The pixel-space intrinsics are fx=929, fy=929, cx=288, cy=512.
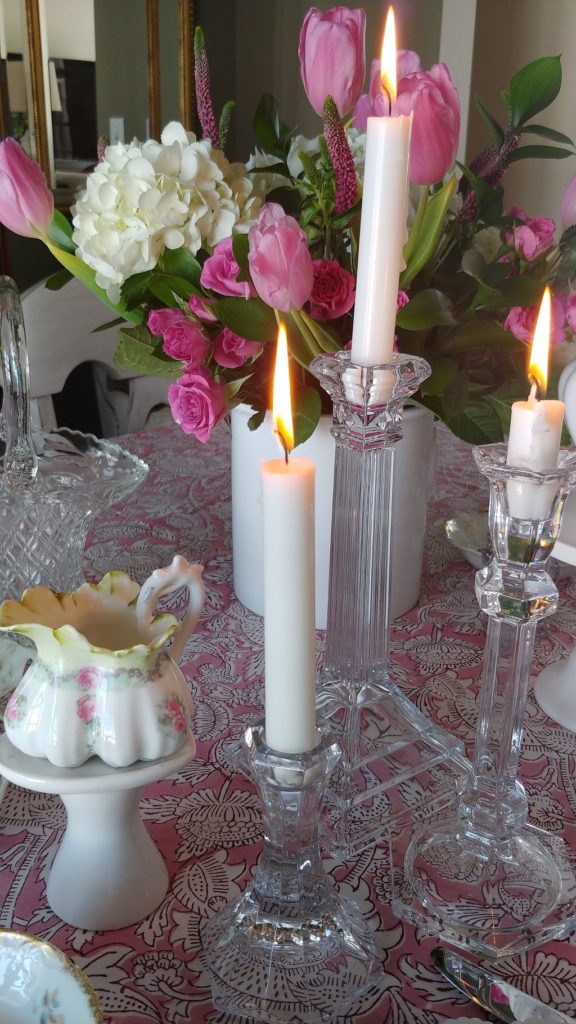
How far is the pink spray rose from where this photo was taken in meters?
0.56

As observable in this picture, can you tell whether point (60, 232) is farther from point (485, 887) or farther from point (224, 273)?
point (485, 887)

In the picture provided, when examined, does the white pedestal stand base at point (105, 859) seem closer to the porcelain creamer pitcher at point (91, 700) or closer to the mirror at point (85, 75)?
the porcelain creamer pitcher at point (91, 700)

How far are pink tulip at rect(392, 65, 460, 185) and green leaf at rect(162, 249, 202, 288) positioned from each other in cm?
15

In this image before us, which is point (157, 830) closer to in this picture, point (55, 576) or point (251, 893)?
point (251, 893)

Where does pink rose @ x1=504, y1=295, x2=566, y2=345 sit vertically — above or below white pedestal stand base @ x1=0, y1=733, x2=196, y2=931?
above

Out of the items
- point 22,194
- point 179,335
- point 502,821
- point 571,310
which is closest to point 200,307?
point 179,335

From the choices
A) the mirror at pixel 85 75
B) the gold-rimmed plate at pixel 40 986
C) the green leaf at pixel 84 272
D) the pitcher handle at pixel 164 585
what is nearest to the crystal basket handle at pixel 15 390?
the green leaf at pixel 84 272

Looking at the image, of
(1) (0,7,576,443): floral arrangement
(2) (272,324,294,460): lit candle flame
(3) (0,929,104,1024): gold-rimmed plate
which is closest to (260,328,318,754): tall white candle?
(2) (272,324,294,460): lit candle flame

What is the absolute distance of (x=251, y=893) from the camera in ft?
1.30

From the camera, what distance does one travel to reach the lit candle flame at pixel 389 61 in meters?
0.39

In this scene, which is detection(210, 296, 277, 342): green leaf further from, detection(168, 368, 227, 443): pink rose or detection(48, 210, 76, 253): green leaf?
detection(48, 210, 76, 253): green leaf

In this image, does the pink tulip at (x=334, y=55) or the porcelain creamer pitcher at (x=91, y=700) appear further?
the pink tulip at (x=334, y=55)

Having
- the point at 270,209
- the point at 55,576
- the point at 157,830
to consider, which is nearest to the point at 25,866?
the point at 157,830

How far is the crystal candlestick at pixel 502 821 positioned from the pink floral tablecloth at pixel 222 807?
1cm
